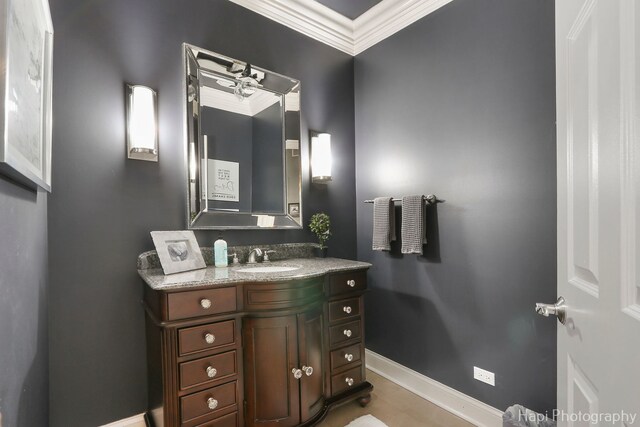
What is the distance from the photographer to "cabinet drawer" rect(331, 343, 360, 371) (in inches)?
74.4

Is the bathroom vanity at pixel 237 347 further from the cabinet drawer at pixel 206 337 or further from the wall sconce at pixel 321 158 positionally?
the wall sconce at pixel 321 158

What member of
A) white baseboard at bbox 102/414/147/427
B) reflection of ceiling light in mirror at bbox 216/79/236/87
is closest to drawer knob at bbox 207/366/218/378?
white baseboard at bbox 102/414/147/427

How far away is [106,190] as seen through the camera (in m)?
1.67

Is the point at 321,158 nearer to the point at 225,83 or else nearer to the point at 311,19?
the point at 225,83

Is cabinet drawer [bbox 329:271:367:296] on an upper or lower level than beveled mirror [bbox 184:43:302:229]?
lower

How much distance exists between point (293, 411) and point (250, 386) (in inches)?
10.6

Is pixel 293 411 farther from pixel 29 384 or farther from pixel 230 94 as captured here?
pixel 230 94

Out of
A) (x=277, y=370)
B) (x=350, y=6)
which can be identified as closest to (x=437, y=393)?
(x=277, y=370)

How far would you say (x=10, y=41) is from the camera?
0.67m

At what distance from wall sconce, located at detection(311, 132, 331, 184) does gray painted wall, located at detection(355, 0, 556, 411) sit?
1.27 feet

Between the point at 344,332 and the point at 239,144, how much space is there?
1422mm

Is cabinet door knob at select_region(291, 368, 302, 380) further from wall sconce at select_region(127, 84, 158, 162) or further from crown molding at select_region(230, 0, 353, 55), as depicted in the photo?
crown molding at select_region(230, 0, 353, 55)

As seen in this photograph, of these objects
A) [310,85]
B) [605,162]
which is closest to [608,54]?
[605,162]

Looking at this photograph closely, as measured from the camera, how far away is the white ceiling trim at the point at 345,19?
2.20 meters
